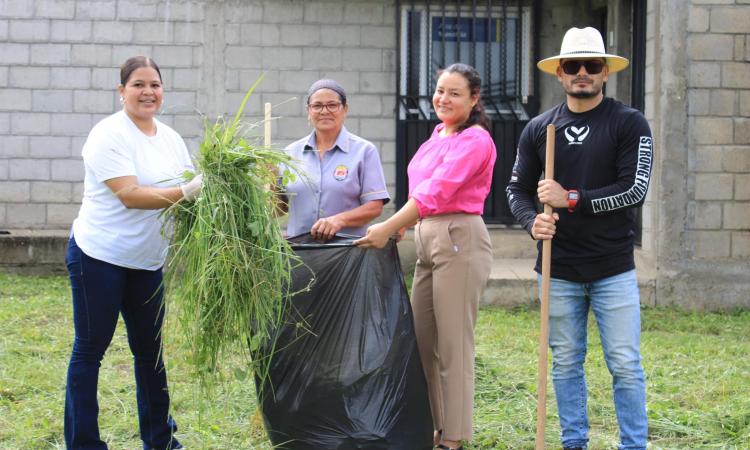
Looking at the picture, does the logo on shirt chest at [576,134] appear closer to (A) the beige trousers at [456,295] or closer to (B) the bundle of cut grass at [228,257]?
(A) the beige trousers at [456,295]

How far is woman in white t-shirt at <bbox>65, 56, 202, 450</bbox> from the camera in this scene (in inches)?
158

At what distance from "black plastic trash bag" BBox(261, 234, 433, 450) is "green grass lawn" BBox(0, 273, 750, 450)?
0.33m

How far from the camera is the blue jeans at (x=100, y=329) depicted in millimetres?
4059

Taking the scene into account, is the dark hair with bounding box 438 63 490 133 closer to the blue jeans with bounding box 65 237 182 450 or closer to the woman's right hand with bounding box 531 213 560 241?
the woman's right hand with bounding box 531 213 560 241

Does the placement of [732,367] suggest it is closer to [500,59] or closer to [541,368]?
[541,368]

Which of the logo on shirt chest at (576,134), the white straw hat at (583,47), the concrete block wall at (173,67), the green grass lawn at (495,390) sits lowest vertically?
the green grass lawn at (495,390)

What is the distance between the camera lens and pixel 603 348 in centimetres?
409

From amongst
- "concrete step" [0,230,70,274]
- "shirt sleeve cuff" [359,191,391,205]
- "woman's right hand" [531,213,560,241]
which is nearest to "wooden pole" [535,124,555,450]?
"woman's right hand" [531,213,560,241]

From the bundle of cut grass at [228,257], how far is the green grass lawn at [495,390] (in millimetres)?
174

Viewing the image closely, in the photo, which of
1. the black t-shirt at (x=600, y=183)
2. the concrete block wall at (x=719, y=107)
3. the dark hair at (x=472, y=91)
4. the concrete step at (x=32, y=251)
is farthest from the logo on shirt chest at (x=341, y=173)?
the concrete step at (x=32, y=251)

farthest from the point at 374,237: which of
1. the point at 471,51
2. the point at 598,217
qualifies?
the point at 471,51

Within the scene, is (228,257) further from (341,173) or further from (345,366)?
(341,173)

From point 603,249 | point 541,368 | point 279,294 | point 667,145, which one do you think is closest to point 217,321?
point 279,294

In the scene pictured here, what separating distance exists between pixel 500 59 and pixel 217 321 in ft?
20.8
